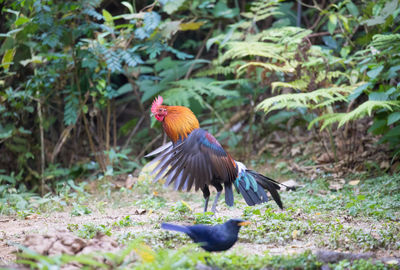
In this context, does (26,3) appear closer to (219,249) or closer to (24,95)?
(24,95)

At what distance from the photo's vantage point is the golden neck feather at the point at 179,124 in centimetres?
516

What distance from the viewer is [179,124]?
5.18 meters

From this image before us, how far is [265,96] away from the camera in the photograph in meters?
8.55

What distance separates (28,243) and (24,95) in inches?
178

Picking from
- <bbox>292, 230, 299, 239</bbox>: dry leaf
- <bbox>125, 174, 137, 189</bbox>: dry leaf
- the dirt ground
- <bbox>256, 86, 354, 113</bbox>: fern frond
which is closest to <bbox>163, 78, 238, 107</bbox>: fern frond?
<bbox>125, 174, 137, 189</bbox>: dry leaf

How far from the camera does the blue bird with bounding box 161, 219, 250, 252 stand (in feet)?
11.0

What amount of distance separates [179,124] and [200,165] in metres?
0.63

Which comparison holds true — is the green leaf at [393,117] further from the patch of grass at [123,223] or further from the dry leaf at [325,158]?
the patch of grass at [123,223]

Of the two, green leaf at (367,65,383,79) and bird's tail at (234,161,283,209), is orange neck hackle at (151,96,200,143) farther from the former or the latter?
green leaf at (367,65,383,79)

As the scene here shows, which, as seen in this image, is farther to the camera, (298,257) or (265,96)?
(265,96)

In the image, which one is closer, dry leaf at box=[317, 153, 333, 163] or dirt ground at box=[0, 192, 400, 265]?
dirt ground at box=[0, 192, 400, 265]

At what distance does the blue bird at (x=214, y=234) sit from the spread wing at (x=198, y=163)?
1279 millimetres

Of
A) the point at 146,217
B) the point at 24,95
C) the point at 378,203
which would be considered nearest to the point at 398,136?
the point at 378,203

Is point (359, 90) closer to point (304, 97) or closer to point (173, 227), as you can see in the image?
point (304, 97)
